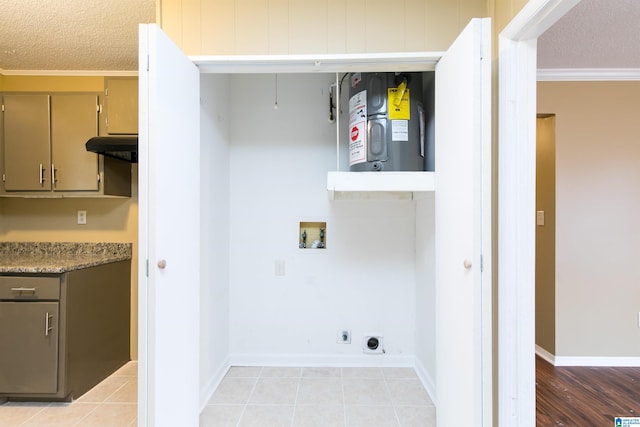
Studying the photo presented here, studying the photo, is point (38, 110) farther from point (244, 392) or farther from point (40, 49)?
point (244, 392)

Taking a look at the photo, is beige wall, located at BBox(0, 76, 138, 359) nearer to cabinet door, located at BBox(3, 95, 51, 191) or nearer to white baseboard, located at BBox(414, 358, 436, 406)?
cabinet door, located at BBox(3, 95, 51, 191)

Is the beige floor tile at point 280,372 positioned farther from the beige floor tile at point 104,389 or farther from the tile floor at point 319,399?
the beige floor tile at point 104,389

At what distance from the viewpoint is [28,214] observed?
2.64 m

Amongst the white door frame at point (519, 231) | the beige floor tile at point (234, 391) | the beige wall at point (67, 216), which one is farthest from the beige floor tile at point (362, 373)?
the beige wall at point (67, 216)

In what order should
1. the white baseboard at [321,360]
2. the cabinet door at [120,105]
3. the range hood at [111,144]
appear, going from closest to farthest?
1. the range hood at [111,144]
2. the cabinet door at [120,105]
3. the white baseboard at [321,360]

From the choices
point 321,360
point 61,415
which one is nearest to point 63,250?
point 61,415

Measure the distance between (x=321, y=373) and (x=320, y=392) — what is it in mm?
A: 266

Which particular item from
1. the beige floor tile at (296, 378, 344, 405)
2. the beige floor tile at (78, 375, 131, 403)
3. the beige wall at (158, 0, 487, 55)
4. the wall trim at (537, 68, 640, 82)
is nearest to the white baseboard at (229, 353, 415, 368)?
the beige floor tile at (296, 378, 344, 405)

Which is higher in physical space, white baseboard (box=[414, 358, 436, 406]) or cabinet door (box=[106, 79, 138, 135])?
cabinet door (box=[106, 79, 138, 135])

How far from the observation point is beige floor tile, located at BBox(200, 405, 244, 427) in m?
1.80

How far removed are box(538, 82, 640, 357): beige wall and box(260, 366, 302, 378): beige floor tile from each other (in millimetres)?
2163

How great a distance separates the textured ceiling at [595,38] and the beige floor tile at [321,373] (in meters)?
2.77

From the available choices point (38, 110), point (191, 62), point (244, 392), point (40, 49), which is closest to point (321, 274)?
point (244, 392)

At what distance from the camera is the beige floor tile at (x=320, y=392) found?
2010 mm
